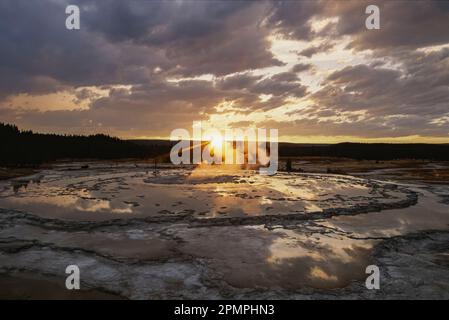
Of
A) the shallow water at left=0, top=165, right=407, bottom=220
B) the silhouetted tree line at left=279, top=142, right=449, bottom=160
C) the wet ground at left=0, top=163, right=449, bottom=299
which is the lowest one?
the wet ground at left=0, top=163, right=449, bottom=299

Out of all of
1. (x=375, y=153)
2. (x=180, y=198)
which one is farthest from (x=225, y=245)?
(x=375, y=153)

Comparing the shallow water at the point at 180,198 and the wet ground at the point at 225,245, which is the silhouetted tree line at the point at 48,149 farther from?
the wet ground at the point at 225,245

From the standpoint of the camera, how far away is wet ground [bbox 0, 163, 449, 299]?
6.16 meters

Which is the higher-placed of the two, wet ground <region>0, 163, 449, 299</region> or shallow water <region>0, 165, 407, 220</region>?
shallow water <region>0, 165, 407, 220</region>

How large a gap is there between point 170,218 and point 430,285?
777 centimetres

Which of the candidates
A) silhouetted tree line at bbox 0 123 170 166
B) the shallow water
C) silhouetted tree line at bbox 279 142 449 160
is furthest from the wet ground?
silhouetted tree line at bbox 279 142 449 160

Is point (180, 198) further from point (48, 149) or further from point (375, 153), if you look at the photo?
point (375, 153)

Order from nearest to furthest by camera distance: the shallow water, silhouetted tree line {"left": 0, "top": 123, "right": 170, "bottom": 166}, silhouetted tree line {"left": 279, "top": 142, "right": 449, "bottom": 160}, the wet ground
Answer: the wet ground
the shallow water
silhouetted tree line {"left": 0, "top": 123, "right": 170, "bottom": 166}
silhouetted tree line {"left": 279, "top": 142, "right": 449, "bottom": 160}

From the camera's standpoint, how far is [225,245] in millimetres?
8539

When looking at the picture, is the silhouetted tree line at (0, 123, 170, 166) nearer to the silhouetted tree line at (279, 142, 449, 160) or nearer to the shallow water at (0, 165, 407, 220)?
the shallow water at (0, 165, 407, 220)
